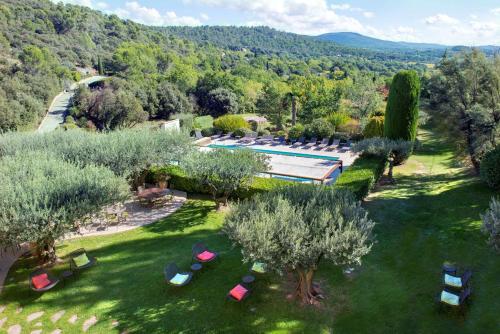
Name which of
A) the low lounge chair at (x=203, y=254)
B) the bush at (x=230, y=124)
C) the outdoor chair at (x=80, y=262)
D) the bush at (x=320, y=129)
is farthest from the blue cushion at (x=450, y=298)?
the bush at (x=230, y=124)

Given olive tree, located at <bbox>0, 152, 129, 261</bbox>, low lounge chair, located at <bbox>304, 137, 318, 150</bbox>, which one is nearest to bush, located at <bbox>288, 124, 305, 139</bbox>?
low lounge chair, located at <bbox>304, 137, 318, 150</bbox>

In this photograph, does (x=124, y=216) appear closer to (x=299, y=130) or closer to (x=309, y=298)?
(x=309, y=298)

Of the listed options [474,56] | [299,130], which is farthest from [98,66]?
[474,56]

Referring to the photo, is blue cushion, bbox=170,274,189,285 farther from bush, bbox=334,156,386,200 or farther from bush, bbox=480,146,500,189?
bush, bbox=480,146,500,189

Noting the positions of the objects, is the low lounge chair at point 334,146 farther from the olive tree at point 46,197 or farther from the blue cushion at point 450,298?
the blue cushion at point 450,298

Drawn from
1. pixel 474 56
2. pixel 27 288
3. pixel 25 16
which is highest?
pixel 25 16
